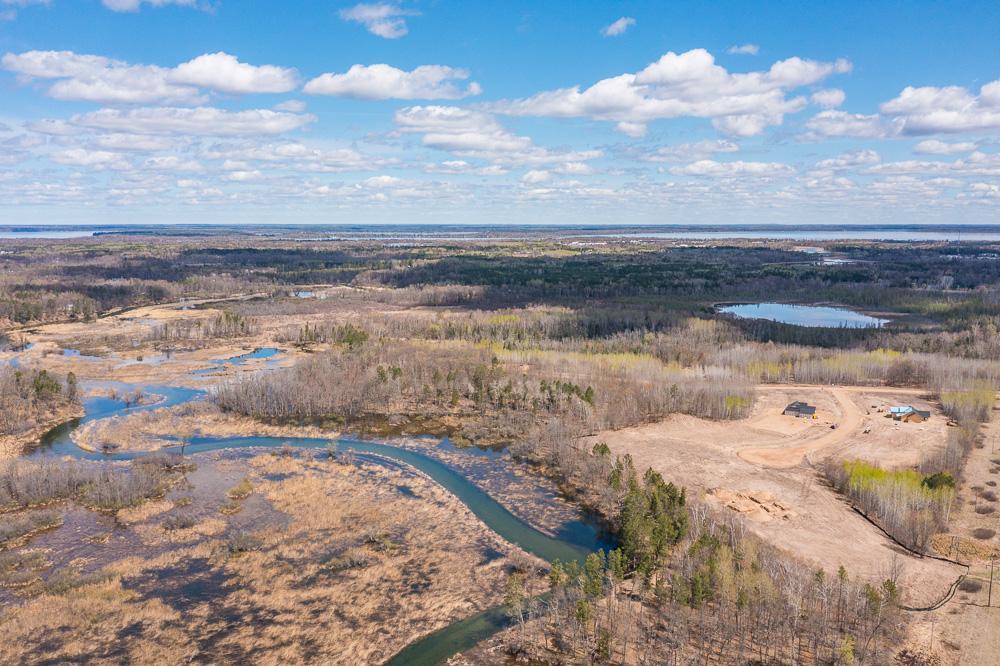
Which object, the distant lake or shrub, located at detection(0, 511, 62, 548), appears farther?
the distant lake

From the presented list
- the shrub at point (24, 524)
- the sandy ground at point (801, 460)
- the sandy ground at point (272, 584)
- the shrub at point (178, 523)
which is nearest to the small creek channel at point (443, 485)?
the sandy ground at point (272, 584)

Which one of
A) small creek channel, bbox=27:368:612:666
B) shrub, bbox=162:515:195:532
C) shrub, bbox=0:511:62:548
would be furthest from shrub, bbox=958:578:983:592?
shrub, bbox=0:511:62:548

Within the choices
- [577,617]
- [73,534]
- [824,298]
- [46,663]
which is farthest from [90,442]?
[824,298]

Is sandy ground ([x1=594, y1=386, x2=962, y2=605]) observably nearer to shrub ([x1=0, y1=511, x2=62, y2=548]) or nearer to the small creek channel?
the small creek channel

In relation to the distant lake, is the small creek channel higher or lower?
lower

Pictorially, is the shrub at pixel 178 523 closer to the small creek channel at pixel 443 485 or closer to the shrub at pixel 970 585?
the small creek channel at pixel 443 485

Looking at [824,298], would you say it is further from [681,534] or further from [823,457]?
[681,534]
